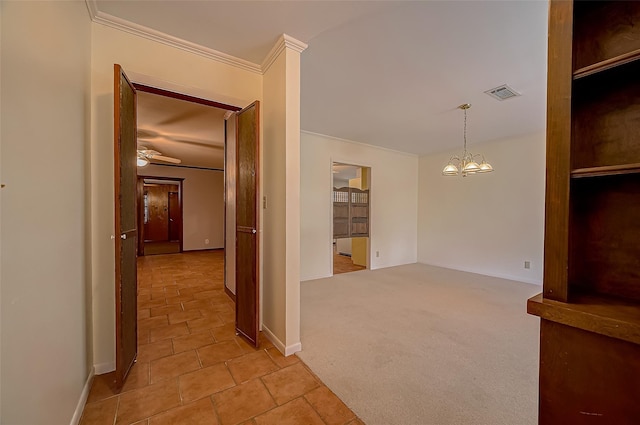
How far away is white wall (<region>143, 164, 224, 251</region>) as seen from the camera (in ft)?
23.6

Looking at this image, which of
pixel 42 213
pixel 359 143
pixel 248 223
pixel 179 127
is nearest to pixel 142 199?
pixel 179 127

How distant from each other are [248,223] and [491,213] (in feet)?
15.8

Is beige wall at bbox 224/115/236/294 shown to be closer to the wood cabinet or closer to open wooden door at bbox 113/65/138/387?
open wooden door at bbox 113/65/138/387

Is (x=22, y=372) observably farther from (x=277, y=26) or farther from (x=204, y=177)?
(x=204, y=177)

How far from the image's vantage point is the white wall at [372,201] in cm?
458

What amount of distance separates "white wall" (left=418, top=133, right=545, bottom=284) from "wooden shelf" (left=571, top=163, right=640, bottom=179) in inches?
178

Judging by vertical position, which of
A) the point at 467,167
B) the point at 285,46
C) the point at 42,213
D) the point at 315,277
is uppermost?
the point at 285,46

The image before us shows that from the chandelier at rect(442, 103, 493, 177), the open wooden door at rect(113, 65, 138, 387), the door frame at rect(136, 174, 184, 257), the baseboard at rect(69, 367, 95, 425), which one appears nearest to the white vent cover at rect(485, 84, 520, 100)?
the chandelier at rect(442, 103, 493, 177)

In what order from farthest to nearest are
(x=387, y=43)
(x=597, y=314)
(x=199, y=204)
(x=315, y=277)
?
(x=199, y=204) < (x=315, y=277) < (x=387, y=43) < (x=597, y=314)

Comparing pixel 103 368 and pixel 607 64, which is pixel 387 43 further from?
pixel 103 368

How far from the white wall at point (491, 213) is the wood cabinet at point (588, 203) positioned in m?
4.35

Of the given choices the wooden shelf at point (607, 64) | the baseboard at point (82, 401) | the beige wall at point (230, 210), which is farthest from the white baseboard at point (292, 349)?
the wooden shelf at point (607, 64)

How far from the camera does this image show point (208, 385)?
173 centimetres

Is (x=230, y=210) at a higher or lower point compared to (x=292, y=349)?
higher
